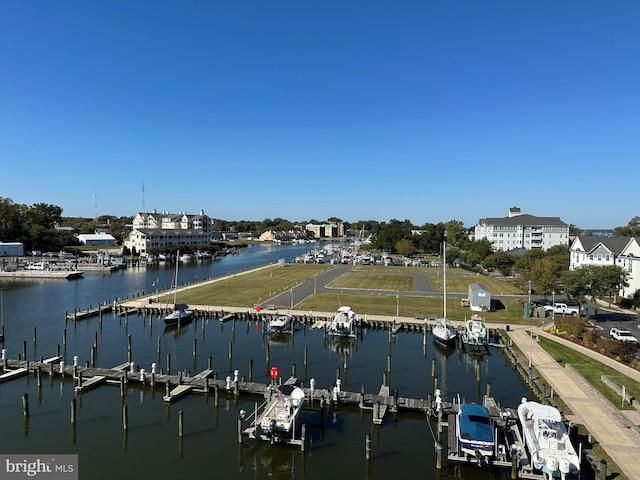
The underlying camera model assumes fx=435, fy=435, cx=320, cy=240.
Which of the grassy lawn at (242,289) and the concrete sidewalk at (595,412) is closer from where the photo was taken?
the concrete sidewalk at (595,412)

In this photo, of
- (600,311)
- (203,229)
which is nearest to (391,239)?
(203,229)

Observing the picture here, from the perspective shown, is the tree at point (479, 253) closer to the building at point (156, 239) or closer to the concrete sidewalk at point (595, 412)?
the concrete sidewalk at point (595, 412)

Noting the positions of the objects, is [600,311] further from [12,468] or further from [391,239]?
[391,239]

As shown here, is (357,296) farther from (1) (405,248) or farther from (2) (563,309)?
(1) (405,248)

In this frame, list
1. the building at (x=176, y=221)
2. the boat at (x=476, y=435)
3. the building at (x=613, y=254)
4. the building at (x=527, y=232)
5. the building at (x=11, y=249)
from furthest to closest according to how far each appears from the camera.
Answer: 1. the building at (x=176, y=221)
2. the building at (x=527, y=232)
3. the building at (x=11, y=249)
4. the building at (x=613, y=254)
5. the boat at (x=476, y=435)

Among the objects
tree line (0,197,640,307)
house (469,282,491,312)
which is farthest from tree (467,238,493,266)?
house (469,282,491,312)

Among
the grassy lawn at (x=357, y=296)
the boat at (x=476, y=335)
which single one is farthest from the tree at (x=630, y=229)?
the boat at (x=476, y=335)

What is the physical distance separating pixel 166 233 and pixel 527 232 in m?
119

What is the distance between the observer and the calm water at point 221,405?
21.4 m

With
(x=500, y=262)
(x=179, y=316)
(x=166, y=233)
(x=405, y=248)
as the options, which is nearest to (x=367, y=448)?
(x=179, y=316)

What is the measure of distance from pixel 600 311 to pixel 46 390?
5734 cm

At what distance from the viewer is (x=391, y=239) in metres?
156

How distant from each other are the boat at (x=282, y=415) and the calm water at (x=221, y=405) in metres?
0.81

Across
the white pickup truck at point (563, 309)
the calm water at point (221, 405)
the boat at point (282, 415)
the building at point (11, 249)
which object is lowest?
the calm water at point (221, 405)
